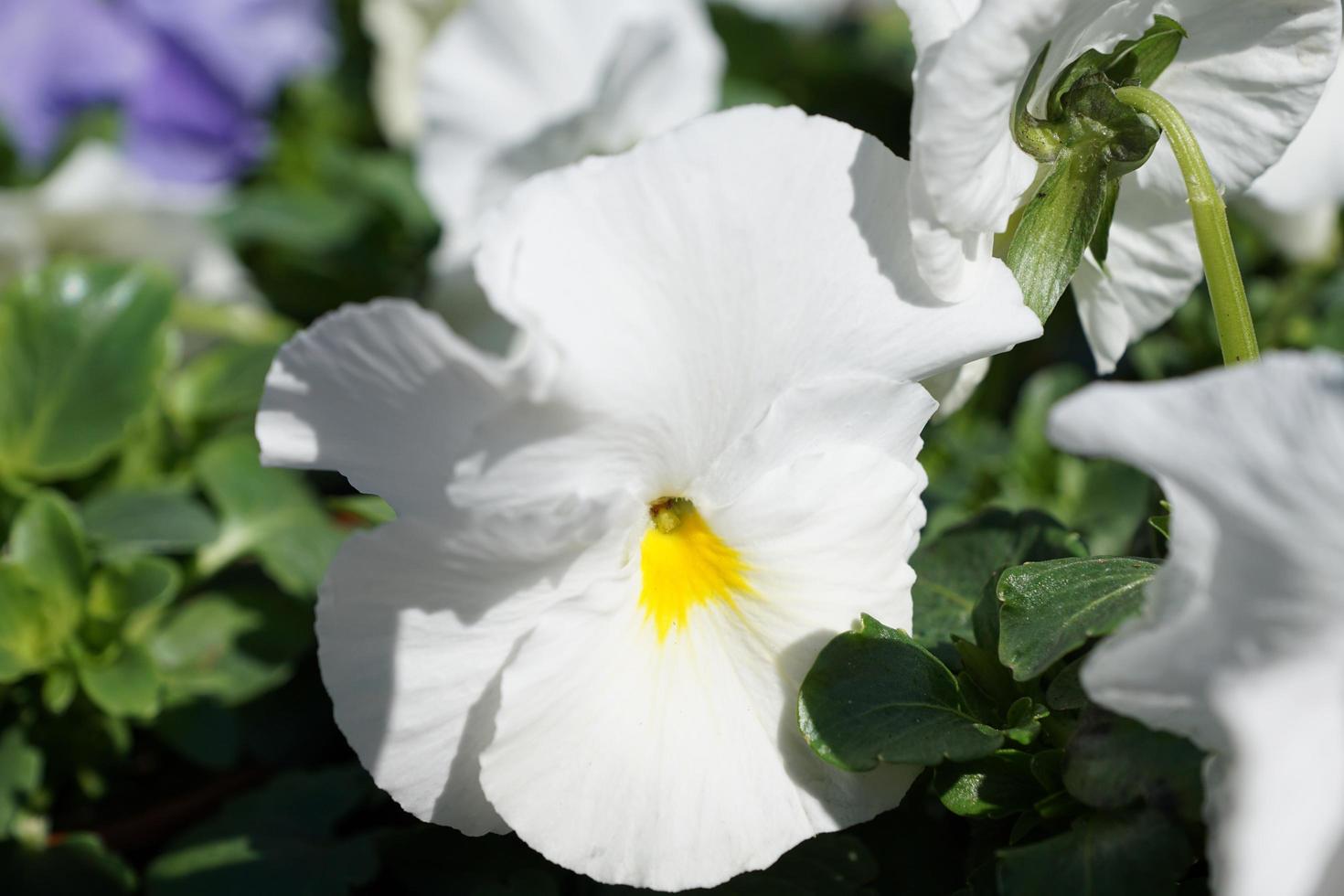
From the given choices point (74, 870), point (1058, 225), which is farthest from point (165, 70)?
point (1058, 225)

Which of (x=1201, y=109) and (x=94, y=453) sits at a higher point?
(x=1201, y=109)

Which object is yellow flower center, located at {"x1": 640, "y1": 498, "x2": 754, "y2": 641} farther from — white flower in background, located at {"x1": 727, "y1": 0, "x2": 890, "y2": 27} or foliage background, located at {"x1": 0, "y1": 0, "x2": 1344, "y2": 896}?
white flower in background, located at {"x1": 727, "y1": 0, "x2": 890, "y2": 27}

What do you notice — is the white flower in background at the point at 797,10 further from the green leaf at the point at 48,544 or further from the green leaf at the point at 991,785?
the green leaf at the point at 991,785

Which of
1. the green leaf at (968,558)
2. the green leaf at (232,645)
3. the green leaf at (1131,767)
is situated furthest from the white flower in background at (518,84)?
the green leaf at (1131,767)

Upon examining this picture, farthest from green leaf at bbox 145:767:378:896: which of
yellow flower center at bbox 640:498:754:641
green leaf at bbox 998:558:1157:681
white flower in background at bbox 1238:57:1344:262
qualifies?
white flower in background at bbox 1238:57:1344:262

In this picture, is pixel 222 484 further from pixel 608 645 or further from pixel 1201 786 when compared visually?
pixel 1201 786

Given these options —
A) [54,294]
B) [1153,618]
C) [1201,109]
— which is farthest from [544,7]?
[1153,618]
